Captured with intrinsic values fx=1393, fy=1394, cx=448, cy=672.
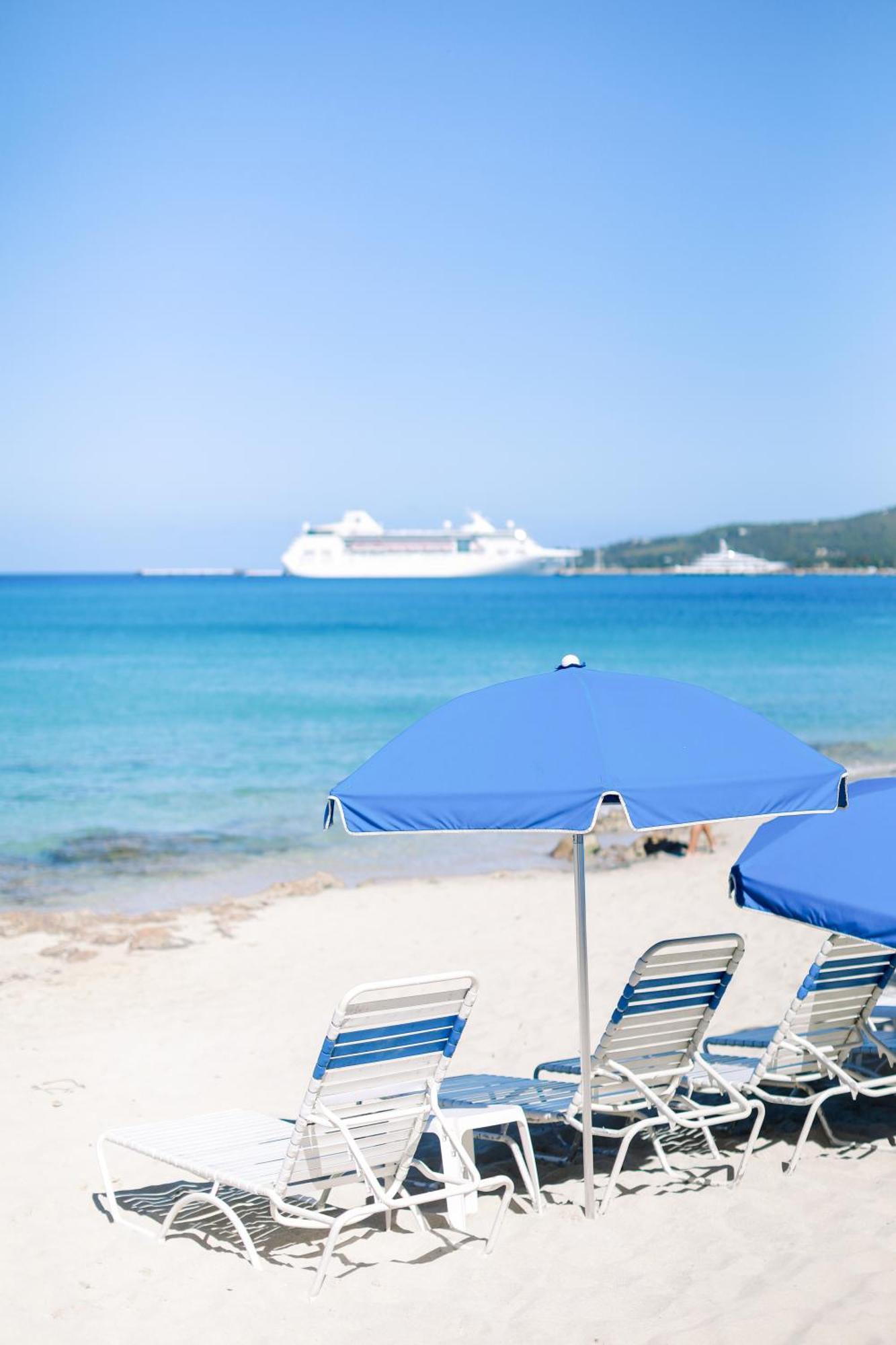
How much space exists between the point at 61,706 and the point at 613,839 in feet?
63.8

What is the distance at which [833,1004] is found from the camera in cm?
450

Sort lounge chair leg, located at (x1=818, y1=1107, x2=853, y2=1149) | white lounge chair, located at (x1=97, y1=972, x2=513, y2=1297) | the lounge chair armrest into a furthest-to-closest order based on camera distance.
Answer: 1. lounge chair leg, located at (x1=818, y1=1107, x2=853, y2=1149)
2. the lounge chair armrest
3. white lounge chair, located at (x1=97, y1=972, x2=513, y2=1297)

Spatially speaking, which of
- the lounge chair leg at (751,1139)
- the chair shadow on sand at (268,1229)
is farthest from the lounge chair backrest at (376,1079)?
the lounge chair leg at (751,1139)

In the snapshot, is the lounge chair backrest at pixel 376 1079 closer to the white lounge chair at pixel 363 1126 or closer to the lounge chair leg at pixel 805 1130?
the white lounge chair at pixel 363 1126

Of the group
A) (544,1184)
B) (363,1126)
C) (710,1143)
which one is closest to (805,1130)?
(710,1143)

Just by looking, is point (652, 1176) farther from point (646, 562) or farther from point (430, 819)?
point (646, 562)

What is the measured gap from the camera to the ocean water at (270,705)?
12.4 m

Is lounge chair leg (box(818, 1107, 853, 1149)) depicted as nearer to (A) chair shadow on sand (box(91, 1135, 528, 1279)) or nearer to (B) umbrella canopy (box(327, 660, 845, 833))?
(A) chair shadow on sand (box(91, 1135, 528, 1279))

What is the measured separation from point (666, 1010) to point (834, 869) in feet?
2.34

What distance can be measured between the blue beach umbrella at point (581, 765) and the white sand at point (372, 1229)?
46.0 inches

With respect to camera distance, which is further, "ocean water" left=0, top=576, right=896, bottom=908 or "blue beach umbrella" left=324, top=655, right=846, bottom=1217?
"ocean water" left=0, top=576, right=896, bottom=908

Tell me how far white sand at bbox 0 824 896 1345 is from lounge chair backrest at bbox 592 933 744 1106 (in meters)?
0.35

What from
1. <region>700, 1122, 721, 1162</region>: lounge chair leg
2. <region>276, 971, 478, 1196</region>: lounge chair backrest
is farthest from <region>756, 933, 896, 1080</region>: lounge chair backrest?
<region>276, 971, 478, 1196</region>: lounge chair backrest

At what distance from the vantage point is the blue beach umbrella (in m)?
3.39
